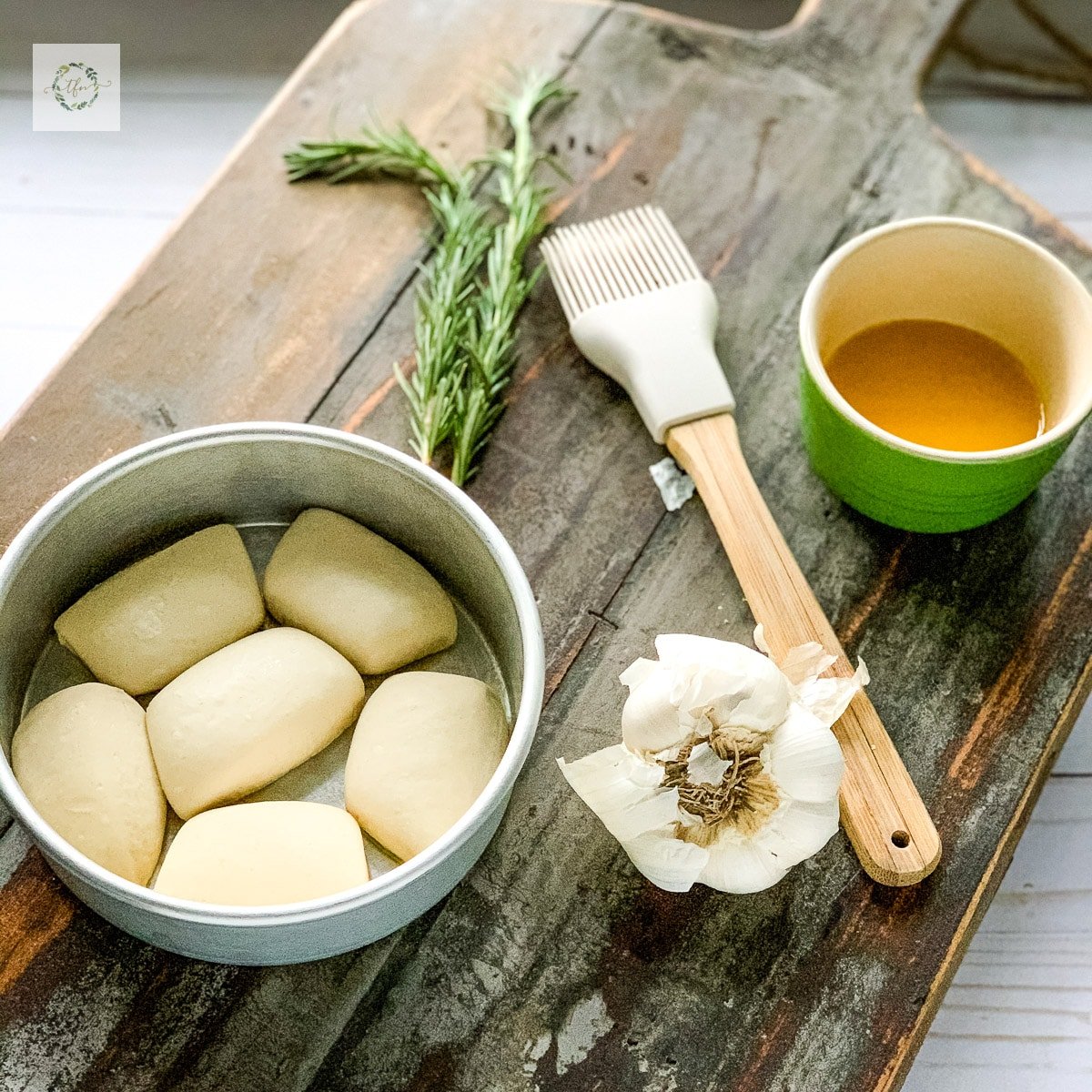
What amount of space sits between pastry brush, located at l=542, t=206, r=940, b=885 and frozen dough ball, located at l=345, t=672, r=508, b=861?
7.1 inches

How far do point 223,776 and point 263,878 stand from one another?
7 centimetres

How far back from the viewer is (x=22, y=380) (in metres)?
1.05

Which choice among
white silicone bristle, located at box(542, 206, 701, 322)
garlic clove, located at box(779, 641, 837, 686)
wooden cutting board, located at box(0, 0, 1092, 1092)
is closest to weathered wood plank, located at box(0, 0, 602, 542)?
wooden cutting board, located at box(0, 0, 1092, 1092)

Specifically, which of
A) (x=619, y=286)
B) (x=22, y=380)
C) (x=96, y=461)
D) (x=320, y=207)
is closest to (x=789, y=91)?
(x=619, y=286)

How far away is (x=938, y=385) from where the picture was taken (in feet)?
2.49

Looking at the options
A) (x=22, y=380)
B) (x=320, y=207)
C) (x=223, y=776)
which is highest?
(x=320, y=207)

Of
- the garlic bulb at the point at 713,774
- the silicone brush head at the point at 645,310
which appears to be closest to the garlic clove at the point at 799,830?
the garlic bulb at the point at 713,774

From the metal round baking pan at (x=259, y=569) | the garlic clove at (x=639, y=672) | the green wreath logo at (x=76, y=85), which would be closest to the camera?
the metal round baking pan at (x=259, y=569)

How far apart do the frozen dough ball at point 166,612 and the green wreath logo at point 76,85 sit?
11.2 inches

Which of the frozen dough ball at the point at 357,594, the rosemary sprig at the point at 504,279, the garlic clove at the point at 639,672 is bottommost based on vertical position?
the frozen dough ball at the point at 357,594

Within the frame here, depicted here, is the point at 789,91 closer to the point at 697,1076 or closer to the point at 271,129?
the point at 271,129

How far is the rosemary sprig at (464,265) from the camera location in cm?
76

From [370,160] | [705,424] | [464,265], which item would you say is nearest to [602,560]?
[705,424]

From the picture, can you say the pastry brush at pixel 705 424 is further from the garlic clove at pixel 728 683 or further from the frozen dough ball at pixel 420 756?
the frozen dough ball at pixel 420 756
